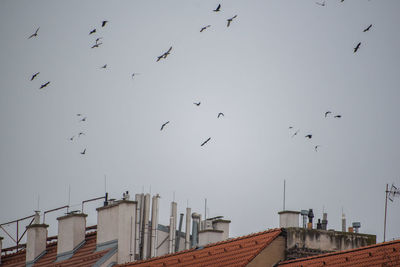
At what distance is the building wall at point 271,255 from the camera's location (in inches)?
2004

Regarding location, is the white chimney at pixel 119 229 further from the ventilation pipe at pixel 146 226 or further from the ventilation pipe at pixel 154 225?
the ventilation pipe at pixel 154 225

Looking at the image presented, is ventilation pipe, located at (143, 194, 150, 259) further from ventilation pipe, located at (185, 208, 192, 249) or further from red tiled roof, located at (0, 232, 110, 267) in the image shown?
ventilation pipe, located at (185, 208, 192, 249)

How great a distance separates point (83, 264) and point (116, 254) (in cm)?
158

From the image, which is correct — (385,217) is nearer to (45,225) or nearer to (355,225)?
(355,225)

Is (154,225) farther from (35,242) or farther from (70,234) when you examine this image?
(35,242)

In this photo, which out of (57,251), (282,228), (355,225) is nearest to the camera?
(282,228)

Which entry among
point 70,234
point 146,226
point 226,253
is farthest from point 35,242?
point 226,253

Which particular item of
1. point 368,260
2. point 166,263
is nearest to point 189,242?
point 166,263

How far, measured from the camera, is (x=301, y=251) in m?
52.9

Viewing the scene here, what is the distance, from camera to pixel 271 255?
5175cm

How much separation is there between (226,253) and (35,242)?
16.1 m

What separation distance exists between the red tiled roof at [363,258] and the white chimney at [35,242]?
19.8m

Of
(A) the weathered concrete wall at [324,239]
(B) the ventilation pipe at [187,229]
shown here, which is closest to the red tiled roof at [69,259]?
(B) the ventilation pipe at [187,229]

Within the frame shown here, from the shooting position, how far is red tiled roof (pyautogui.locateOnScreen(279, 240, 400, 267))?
4538 centimetres
